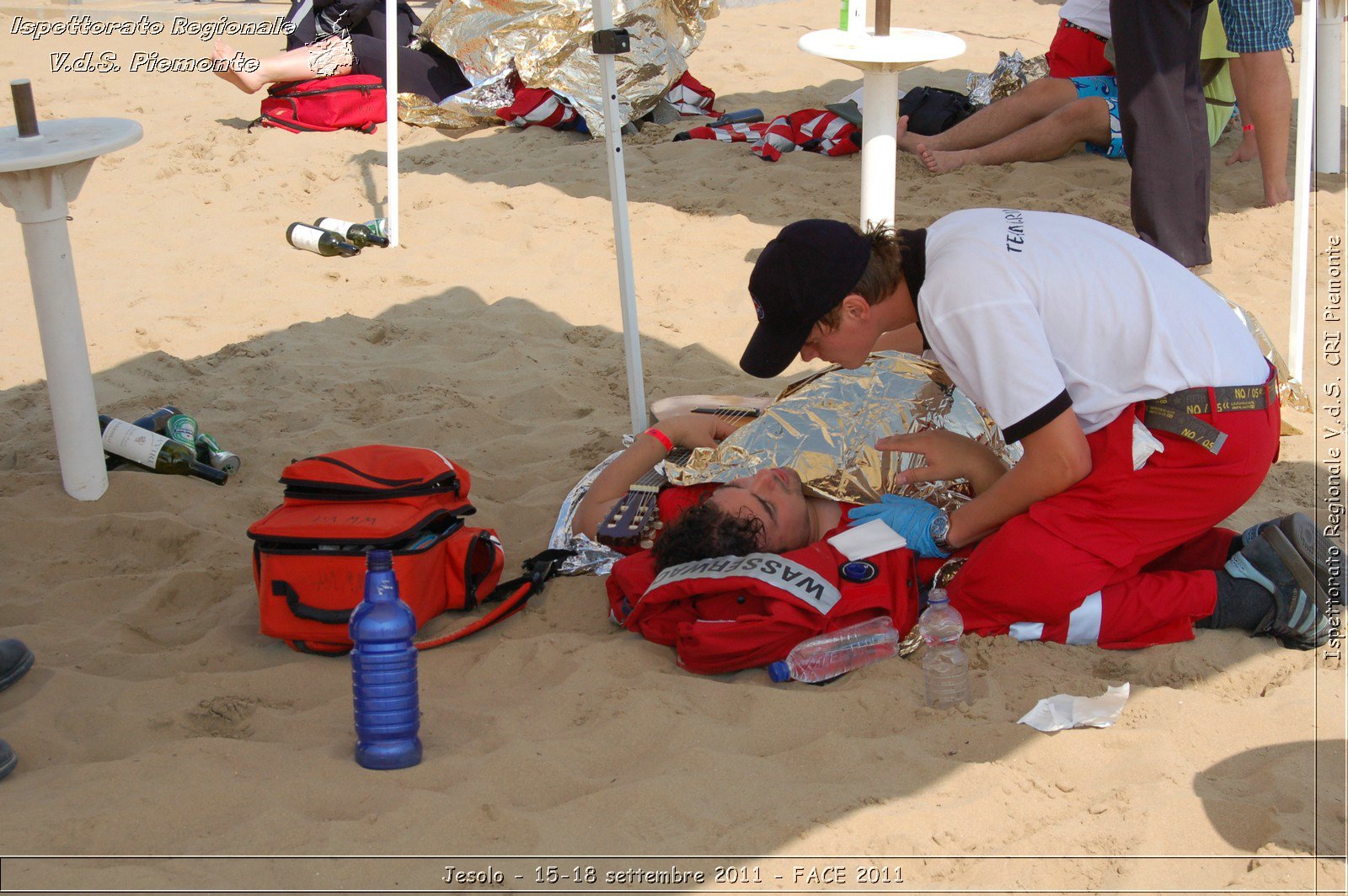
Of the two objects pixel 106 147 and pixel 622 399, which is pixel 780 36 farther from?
pixel 106 147

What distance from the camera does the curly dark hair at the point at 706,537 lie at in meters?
2.74

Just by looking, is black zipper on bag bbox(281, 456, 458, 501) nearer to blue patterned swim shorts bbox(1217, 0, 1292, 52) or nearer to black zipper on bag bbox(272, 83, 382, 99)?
blue patterned swim shorts bbox(1217, 0, 1292, 52)

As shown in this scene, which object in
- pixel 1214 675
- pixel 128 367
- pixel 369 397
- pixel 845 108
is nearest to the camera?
pixel 1214 675

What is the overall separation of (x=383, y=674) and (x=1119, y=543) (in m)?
1.59

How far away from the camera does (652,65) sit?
22.9 ft

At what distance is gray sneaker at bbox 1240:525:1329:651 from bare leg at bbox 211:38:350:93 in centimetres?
621

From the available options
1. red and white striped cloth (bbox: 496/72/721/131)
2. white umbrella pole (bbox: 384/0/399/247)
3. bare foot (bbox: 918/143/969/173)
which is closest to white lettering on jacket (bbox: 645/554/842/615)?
white umbrella pole (bbox: 384/0/399/247)

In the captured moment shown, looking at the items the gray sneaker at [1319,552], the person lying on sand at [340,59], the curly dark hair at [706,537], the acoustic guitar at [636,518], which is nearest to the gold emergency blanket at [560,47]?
the person lying on sand at [340,59]

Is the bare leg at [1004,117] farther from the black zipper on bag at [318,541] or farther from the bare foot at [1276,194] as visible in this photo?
the black zipper on bag at [318,541]

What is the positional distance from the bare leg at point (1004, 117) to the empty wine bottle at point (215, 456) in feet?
12.4

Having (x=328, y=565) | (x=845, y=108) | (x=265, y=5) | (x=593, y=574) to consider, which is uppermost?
(x=265, y=5)

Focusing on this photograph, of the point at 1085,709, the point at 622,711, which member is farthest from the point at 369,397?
the point at 1085,709

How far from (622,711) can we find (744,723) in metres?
0.25

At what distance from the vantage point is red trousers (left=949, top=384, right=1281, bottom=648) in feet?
8.30
